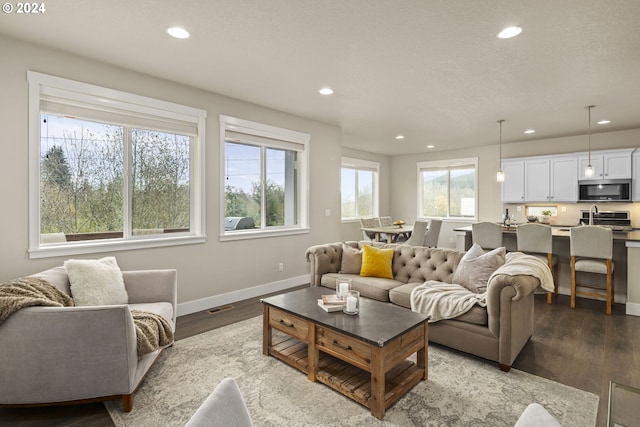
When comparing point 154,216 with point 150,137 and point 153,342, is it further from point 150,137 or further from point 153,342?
point 153,342

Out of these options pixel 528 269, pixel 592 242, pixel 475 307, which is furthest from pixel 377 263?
pixel 592 242

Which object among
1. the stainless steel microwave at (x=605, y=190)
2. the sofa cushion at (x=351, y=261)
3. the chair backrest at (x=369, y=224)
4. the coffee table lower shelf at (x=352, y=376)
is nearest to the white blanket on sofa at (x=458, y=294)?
the coffee table lower shelf at (x=352, y=376)

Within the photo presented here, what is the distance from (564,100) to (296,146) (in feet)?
11.9

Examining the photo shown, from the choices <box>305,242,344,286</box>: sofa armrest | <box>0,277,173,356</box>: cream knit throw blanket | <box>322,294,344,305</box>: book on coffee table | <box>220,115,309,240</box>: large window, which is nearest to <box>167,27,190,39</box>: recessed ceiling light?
<box>220,115,309,240</box>: large window

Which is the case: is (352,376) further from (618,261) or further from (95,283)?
(618,261)

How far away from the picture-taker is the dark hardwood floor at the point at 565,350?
2.04m

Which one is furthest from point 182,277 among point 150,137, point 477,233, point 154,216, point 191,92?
point 477,233

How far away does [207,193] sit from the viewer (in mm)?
4055

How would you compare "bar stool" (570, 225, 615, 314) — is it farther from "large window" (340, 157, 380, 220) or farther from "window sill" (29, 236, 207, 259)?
"window sill" (29, 236, 207, 259)

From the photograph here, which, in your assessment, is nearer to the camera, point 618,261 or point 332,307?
point 332,307

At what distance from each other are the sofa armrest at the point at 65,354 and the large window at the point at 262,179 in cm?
228

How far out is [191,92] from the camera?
388 centimetres

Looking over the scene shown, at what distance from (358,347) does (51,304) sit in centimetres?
191

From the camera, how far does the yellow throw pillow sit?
3.81 meters
